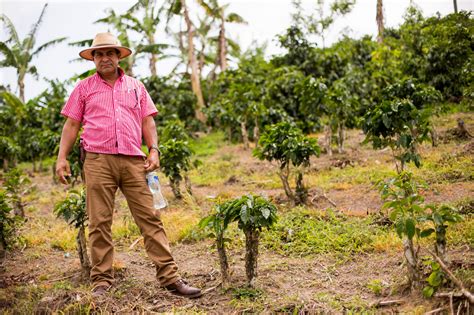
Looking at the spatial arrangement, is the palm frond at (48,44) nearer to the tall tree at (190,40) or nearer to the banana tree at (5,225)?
the tall tree at (190,40)

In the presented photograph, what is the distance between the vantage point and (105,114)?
3.55 meters

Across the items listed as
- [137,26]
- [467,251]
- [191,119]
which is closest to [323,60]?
[191,119]

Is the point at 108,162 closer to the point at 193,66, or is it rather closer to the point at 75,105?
the point at 75,105

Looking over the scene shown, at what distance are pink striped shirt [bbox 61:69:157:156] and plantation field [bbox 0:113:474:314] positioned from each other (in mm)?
1130

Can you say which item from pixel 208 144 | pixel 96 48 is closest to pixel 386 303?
pixel 96 48

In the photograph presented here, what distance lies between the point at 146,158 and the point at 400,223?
6.99 ft

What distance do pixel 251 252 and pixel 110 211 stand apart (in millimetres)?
1198

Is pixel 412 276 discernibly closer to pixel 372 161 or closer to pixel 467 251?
pixel 467 251

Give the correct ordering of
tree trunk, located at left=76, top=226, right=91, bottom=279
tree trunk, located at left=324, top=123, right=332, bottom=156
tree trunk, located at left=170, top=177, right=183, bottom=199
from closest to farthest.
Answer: tree trunk, located at left=76, top=226, right=91, bottom=279 < tree trunk, located at left=170, top=177, right=183, bottom=199 < tree trunk, located at left=324, top=123, right=332, bottom=156

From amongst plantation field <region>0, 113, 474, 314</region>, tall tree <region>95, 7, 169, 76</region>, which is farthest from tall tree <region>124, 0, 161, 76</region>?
plantation field <region>0, 113, 474, 314</region>

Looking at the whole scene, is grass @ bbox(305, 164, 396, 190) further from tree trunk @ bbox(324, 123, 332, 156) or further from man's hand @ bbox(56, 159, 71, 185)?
man's hand @ bbox(56, 159, 71, 185)

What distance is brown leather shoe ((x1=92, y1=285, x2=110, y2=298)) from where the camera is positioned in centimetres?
336

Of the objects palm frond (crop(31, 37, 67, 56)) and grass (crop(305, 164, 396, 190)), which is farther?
palm frond (crop(31, 37, 67, 56))

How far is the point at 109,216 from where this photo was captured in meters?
3.57
